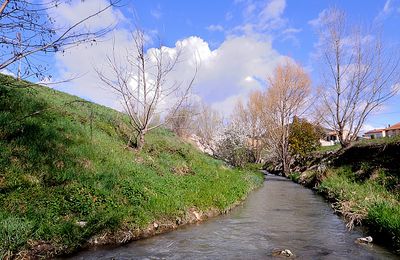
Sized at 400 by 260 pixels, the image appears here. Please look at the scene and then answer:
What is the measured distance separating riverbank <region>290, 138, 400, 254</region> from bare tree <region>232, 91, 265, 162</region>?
15.8m

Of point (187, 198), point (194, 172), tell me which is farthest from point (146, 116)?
point (187, 198)

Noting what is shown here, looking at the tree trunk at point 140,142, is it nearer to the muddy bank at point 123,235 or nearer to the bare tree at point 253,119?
the muddy bank at point 123,235

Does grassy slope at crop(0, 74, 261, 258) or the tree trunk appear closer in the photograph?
grassy slope at crop(0, 74, 261, 258)

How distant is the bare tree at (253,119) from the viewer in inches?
1597

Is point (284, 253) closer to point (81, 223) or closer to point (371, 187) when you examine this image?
point (81, 223)

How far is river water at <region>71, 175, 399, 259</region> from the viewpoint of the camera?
709 cm

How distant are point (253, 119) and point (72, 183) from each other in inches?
1426

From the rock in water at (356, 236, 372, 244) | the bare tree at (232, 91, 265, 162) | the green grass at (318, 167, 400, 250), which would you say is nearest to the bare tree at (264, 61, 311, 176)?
the bare tree at (232, 91, 265, 162)

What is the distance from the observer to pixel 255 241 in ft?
27.1

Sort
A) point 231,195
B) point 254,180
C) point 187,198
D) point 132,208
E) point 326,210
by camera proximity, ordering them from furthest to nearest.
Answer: point 254,180 → point 231,195 → point 326,210 → point 187,198 → point 132,208

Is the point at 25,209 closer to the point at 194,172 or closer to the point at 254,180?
the point at 194,172

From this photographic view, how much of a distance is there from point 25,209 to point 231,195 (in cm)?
879

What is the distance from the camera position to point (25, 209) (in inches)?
292

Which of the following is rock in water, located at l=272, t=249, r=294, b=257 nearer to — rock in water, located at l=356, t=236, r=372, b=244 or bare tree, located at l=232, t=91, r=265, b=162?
rock in water, located at l=356, t=236, r=372, b=244
